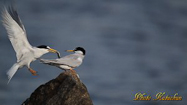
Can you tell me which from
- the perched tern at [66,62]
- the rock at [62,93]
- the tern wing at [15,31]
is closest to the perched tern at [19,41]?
the tern wing at [15,31]

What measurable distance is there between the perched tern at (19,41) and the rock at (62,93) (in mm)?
2263

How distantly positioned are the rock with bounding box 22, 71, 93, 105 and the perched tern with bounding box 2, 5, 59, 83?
7.43ft

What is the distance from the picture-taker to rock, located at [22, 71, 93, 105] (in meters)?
6.79

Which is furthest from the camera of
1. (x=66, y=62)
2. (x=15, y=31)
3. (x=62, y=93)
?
(x=15, y=31)

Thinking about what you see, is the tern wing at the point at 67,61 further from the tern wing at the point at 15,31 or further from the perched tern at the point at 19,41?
the tern wing at the point at 15,31

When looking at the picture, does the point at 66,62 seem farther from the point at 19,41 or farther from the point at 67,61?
the point at 19,41

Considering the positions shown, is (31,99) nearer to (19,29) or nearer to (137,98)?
(19,29)

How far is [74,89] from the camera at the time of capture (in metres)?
6.83

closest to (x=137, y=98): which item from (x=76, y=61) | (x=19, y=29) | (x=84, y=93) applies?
(x=76, y=61)

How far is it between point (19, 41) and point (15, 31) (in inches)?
13.7

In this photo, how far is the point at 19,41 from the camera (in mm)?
9438

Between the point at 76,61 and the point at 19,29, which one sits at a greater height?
the point at 19,29

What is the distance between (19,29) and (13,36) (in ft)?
1.00

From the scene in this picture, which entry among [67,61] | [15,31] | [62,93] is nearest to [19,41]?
[15,31]
